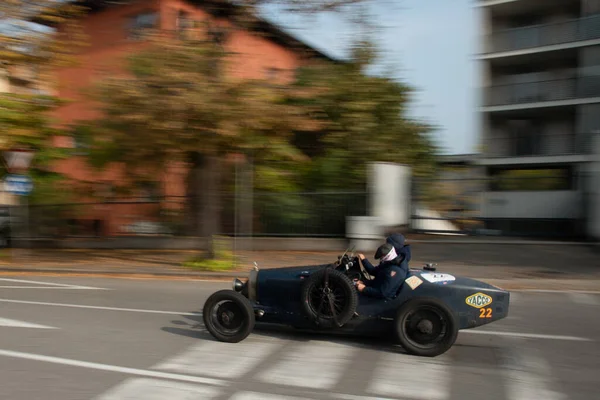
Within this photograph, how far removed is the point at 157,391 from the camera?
15.3ft

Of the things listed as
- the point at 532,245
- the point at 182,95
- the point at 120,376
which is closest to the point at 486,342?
the point at 120,376

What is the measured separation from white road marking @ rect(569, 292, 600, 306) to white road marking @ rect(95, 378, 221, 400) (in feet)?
21.8

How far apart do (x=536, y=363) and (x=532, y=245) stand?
898 cm

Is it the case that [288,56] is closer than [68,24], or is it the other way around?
[68,24]

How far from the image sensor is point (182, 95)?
1097cm

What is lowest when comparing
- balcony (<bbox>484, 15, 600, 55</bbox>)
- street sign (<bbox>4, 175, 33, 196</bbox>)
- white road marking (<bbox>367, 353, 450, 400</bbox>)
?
white road marking (<bbox>367, 353, 450, 400</bbox>)

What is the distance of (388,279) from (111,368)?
296cm

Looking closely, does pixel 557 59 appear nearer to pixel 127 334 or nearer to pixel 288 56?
pixel 288 56

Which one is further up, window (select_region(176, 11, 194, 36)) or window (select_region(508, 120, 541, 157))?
window (select_region(176, 11, 194, 36))

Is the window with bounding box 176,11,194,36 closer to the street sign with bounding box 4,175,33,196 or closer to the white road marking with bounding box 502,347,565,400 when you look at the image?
the street sign with bounding box 4,175,33,196

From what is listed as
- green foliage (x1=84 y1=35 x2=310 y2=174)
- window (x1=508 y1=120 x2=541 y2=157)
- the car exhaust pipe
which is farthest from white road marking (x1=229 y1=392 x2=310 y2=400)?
window (x1=508 y1=120 x2=541 y2=157)

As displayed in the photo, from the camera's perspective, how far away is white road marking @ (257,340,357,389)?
4.95m

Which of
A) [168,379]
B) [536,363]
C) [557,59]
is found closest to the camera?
[168,379]

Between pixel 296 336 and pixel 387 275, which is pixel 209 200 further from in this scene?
pixel 387 275
